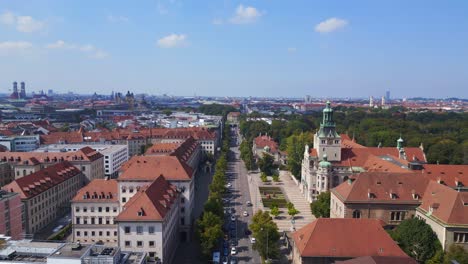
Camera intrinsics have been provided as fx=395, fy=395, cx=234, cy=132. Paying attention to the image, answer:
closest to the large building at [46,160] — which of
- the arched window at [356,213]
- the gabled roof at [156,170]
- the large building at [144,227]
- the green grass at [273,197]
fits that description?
the gabled roof at [156,170]

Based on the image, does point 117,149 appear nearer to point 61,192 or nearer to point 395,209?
point 61,192

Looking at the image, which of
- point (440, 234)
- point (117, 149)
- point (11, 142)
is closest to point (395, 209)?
point (440, 234)

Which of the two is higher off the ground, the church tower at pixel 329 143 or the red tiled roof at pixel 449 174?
the church tower at pixel 329 143

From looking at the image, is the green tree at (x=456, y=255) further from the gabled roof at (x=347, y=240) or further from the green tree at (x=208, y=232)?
the green tree at (x=208, y=232)

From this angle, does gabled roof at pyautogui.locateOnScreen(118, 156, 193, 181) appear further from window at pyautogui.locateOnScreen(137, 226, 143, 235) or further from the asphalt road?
window at pyautogui.locateOnScreen(137, 226, 143, 235)

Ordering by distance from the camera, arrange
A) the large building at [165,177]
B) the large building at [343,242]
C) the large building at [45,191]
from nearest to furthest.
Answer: the large building at [343,242] < the large building at [165,177] < the large building at [45,191]

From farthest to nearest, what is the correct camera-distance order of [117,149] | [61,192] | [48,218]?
[117,149], [61,192], [48,218]

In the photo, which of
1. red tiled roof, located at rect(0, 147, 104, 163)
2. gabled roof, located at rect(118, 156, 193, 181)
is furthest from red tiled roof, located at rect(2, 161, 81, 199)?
gabled roof, located at rect(118, 156, 193, 181)

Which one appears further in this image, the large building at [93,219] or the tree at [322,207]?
the tree at [322,207]
